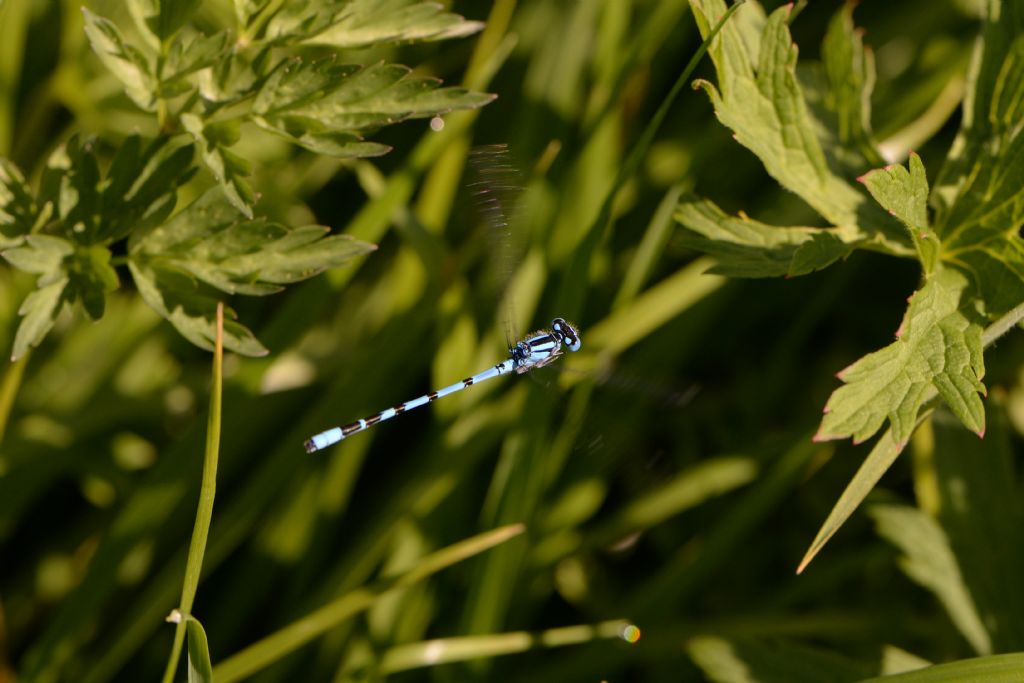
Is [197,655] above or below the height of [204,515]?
below

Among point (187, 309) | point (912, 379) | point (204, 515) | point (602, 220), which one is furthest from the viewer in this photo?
point (602, 220)

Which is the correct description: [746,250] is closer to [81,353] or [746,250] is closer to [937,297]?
[937,297]

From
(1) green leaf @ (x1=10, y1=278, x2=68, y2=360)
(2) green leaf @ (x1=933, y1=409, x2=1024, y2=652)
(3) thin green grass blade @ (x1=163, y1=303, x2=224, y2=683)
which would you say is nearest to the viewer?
(3) thin green grass blade @ (x1=163, y1=303, x2=224, y2=683)

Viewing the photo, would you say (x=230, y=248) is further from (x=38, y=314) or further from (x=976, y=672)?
(x=976, y=672)

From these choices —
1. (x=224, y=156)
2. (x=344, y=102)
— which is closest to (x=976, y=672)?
(x=344, y=102)

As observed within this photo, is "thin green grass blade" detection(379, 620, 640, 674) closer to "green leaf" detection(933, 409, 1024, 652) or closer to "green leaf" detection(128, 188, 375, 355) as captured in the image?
"green leaf" detection(128, 188, 375, 355)

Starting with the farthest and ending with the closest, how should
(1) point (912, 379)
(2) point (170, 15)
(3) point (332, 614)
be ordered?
1. (3) point (332, 614)
2. (2) point (170, 15)
3. (1) point (912, 379)

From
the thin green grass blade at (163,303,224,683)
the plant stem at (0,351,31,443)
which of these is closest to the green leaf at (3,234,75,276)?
the plant stem at (0,351,31,443)
